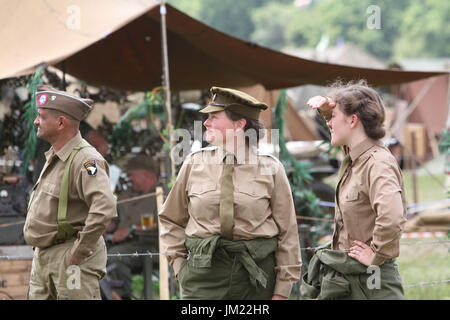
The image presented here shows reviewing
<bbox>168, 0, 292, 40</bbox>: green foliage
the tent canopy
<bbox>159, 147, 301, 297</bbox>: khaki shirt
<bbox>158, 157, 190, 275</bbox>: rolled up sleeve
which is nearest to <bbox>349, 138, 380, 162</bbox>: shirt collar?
<bbox>159, 147, 301, 297</bbox>: khaki shirt

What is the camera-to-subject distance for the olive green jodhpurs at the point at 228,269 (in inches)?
123

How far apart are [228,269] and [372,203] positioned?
73cm

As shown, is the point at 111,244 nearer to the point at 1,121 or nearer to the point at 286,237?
the point at 1,121

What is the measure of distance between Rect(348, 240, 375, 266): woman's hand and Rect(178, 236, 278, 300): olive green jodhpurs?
392 millimetres

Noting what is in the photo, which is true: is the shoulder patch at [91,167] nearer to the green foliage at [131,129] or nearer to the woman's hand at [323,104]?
the woman's hand at [323,104]

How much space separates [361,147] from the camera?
10.3 ft

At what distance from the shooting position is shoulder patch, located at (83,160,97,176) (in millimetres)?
3500

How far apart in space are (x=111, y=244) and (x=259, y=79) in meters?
2.37

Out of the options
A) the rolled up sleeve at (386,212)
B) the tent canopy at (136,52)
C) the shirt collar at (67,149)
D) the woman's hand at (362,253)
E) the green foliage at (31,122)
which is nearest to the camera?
the rolled up sleeve at (386,212)

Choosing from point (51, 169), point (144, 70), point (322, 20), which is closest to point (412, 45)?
point (322, 20)

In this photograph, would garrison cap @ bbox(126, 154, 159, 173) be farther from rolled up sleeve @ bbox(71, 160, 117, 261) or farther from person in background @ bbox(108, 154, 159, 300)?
rolled up sleeve @ bbox(71, 160, 117, 261)

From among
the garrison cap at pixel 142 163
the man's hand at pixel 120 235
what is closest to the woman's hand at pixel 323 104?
the man's hand at pixel 120 235

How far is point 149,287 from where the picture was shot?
6156 millimetres

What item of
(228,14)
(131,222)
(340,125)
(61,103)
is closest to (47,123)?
(61,103)
